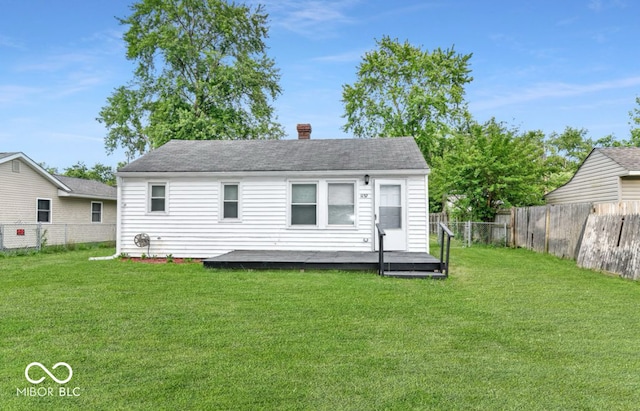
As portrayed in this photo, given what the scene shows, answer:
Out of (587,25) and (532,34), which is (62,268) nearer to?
(532,34)

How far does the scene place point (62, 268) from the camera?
1009cm

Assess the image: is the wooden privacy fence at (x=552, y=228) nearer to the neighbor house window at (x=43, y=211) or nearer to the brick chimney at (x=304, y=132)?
the brick chimney at (x=304, y=132)

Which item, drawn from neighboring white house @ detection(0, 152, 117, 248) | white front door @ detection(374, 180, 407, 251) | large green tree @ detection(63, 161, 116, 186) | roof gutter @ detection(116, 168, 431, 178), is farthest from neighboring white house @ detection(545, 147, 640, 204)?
large green tree @ detection(63, 161, 116, 186)

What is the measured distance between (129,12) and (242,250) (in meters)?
22.9

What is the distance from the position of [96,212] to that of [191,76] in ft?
34.1

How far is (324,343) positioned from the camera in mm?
4301

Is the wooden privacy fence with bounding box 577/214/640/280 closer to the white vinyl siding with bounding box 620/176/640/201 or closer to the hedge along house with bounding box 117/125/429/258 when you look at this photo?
the hedge along house with bounding box 117/125/429/258

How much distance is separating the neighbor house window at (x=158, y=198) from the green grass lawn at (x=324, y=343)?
4.32 m

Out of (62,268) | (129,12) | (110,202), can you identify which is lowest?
(62,268)

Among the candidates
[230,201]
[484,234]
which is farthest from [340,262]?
[484,234]

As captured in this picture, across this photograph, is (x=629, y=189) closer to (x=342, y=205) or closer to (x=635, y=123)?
(x=342, y=205)

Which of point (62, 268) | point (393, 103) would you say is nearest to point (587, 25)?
point (393, 103)

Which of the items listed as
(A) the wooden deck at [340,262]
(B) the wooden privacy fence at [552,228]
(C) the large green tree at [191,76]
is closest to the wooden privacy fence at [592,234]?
(B) the wooden privacy fence at [552,228]

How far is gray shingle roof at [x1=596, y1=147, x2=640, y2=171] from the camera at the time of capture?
1454cm
